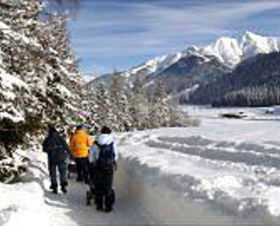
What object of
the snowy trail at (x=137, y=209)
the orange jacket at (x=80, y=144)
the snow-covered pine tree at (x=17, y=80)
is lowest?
the snowy trail at (x=137, y=209)

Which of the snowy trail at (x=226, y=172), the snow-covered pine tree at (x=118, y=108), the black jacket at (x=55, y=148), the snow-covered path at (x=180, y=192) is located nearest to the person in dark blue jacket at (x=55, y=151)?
the black jacket at (x=55, y=148)

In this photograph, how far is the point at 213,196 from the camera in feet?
36.4

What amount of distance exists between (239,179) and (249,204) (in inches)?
103

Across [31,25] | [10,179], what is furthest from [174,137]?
[10,179]

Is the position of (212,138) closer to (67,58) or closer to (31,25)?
(31,25)

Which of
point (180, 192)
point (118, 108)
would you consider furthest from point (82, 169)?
point (118, 108)

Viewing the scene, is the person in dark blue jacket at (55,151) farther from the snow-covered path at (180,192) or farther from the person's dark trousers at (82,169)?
the person's dark trousers at (82,169)

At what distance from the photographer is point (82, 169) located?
786 inches

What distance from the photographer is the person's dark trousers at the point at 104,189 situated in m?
14.8

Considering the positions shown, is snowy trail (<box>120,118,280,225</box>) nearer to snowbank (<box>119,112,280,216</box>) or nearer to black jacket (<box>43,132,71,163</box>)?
snowbank (<box>119,112,280,216</box>)

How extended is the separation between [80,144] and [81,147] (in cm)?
11

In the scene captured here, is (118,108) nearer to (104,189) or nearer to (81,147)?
(81,147)

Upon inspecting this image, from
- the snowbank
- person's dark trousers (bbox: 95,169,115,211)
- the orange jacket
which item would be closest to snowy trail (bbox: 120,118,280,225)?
the snowbank

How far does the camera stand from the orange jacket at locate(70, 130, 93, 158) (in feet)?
63.0
